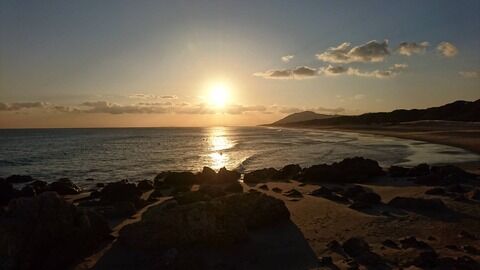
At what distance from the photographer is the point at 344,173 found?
83.4 feet

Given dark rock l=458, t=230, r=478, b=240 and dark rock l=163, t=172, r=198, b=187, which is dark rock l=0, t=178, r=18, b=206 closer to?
dark rock l=163, t=172, r=198, b=187

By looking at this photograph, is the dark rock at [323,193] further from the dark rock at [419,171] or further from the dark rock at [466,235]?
the dark rock at [419,171]

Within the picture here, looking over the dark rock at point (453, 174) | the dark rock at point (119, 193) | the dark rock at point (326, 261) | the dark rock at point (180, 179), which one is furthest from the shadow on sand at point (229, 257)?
the dark rock at point (453, 174)

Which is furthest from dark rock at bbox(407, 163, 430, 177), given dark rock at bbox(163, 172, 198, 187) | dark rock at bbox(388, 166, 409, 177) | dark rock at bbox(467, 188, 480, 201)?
dark rock at bbox(163, 172, 198, 187)

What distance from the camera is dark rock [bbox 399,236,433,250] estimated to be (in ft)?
36.7

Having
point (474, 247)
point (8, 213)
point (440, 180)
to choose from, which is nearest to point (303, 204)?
point (474, 247)

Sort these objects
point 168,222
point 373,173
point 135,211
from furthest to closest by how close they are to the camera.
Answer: point 373,173 < point 135,211 < point 168,222

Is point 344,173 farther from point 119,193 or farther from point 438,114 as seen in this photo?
point 438,114

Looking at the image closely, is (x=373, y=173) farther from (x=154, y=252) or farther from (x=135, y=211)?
(x=154, y=252)

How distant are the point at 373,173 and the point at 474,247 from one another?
15759 mm

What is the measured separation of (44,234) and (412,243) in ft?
32.6

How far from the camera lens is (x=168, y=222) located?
1170 centimetres

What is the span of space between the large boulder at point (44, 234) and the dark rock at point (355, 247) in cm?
720

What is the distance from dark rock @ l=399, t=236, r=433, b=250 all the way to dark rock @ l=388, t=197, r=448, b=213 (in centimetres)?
431
